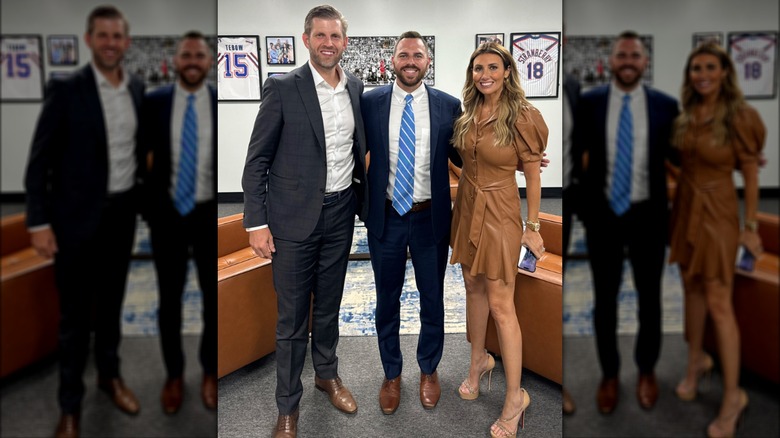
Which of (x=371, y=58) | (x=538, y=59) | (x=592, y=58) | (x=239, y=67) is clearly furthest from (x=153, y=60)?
(x=538, y=59)

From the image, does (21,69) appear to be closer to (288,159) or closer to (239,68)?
(288,159)

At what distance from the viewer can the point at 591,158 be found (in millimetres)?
719

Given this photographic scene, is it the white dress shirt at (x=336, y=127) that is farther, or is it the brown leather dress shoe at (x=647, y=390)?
the white dress shirt at (x=336, y=127)

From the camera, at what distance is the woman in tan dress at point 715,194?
0.66 m

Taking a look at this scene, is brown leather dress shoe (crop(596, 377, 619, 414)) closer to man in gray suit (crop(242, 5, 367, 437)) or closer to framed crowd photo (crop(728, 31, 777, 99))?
framed crowd photo (crop(728, 31, 777, 99))

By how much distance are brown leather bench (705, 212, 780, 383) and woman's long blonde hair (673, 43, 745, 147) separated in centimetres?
11

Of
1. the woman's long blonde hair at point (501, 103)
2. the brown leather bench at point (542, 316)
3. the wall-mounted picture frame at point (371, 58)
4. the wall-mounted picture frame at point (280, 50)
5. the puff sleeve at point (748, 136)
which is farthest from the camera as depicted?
the wall-mounted picture frame at point (280, 50)

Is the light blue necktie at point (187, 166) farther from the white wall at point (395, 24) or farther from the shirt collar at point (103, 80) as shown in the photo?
the white wall at point (395, 24)

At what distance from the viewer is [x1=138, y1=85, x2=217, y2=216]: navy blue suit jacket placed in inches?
29.1

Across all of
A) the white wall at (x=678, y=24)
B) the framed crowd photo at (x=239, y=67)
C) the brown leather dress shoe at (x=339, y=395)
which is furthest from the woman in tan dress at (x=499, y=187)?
the framed crowd photo at (x=239, y=67)

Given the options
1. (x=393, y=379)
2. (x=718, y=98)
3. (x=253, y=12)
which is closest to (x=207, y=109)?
(x=718, y=98)

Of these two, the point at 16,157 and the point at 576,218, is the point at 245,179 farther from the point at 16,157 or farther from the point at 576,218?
the point at 576,218

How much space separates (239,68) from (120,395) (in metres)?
8.36

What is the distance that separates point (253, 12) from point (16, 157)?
8.33 metres
